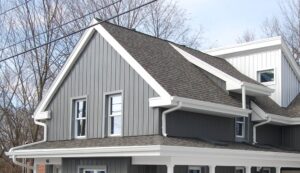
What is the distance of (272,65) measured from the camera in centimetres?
2439

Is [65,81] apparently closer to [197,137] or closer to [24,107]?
[197,137]

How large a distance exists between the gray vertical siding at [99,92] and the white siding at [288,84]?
9026 mm

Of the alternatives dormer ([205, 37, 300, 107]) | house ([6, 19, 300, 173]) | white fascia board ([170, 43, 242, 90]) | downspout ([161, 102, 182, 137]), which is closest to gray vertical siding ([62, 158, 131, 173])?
house ([6, 19, 300, 173])

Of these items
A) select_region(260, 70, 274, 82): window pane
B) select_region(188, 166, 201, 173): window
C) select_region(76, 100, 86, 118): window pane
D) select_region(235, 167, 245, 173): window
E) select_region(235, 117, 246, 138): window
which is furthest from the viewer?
select_region(260, 70, 274, 82): window pane

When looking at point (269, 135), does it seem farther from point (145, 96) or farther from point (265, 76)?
point (145, 96)

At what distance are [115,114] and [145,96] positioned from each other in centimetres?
173

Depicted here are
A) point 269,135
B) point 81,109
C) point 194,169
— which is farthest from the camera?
point 269,135

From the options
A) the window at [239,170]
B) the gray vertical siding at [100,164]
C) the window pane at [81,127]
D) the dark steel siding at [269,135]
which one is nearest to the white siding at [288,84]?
the dark steel siding at [269,135]

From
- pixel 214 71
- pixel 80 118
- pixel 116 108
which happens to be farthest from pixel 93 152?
pixel 214 71

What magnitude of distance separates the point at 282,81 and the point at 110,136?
941 centimetres

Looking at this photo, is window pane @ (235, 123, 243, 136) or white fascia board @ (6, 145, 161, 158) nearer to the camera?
white fascia board @ (6, 145, 161, 158)

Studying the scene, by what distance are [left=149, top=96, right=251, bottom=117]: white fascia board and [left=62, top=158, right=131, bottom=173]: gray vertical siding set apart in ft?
6.91

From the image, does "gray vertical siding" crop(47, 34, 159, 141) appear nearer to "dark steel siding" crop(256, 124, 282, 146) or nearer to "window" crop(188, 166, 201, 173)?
"window" crop(188, 166, 201, 173)

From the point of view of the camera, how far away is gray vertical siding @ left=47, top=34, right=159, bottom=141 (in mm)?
17828
